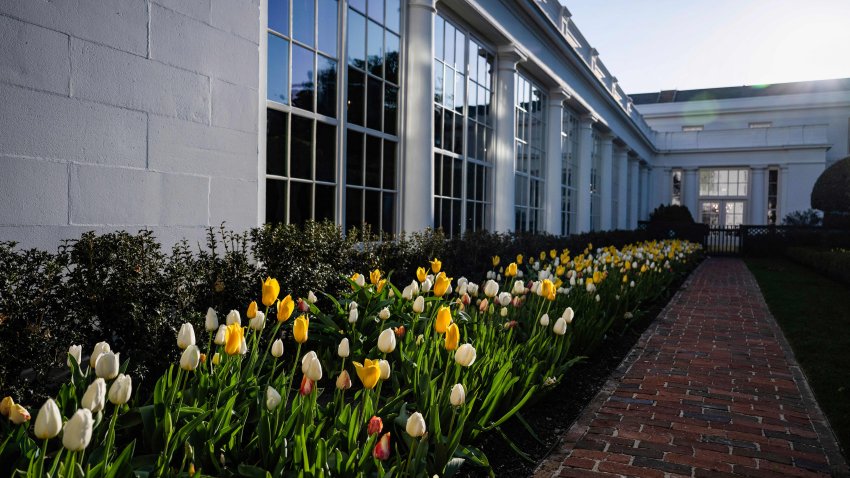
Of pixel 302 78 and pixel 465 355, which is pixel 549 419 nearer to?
pixel 465 355

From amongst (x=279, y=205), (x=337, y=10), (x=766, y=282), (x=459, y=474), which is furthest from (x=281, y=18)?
(x=766, y=282)

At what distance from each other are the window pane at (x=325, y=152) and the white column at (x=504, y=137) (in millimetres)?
5562

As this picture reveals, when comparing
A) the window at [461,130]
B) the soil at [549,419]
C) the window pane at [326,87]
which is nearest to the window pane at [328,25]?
the window pane at [326,87]

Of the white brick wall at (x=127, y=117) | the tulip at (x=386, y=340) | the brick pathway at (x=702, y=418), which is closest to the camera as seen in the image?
the tulip at (x=386, y=340)

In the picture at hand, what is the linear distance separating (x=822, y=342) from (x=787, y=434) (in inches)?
138

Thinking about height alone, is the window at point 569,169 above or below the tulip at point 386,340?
above

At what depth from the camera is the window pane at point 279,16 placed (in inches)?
232

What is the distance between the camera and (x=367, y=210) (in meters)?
7.72

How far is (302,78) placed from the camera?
641cm

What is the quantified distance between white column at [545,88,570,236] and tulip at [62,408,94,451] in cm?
1455

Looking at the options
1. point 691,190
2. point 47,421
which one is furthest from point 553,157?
point 691,190

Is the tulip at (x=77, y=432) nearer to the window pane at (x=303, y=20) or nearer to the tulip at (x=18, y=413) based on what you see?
the tulip at (x=18, y=413)

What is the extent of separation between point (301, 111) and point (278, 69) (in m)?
0.53

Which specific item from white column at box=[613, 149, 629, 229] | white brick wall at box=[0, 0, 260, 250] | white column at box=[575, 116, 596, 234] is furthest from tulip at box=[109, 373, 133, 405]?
white column at box=[613, 149, 629, 229]
